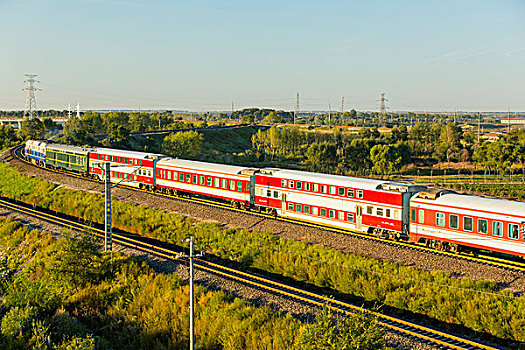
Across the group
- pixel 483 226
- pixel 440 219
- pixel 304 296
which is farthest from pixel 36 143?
pixel 483 226

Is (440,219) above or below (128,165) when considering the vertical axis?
below

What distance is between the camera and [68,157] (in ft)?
190

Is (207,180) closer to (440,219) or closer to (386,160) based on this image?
(440,219)

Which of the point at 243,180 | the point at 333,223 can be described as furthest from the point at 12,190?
the point at 333,223

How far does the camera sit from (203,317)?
60.2 feet

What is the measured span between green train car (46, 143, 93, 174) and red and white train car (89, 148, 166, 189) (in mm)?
1379

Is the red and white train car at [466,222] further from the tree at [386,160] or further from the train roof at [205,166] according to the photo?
the tree at [386,160]

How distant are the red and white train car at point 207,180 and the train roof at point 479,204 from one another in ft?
48.7

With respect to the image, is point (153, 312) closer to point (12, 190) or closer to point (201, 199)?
point (201, 199)

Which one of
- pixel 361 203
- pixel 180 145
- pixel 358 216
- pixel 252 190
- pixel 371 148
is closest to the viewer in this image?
pixel 361 203

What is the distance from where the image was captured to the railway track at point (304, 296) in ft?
53.8

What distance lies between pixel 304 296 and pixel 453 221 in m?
10.5

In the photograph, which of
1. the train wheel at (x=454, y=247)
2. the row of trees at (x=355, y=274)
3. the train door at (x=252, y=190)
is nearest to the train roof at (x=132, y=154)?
the row of trees at (x=355, y=274)

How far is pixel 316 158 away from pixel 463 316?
2443 inches
